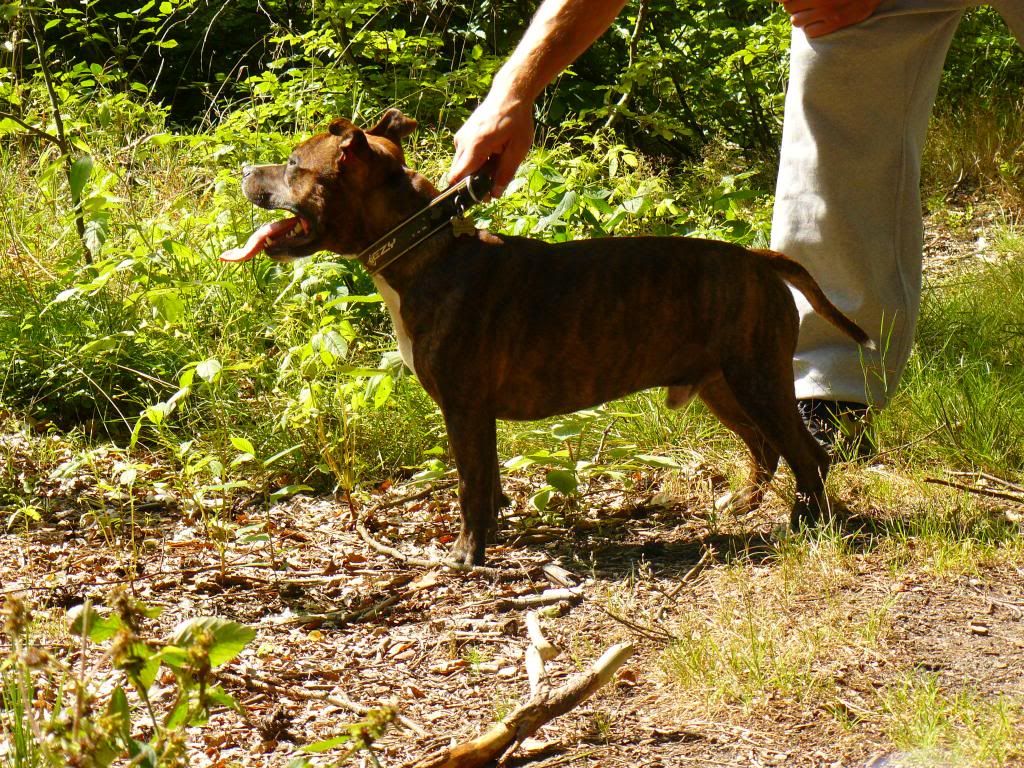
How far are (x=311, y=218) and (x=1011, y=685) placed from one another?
234 cm

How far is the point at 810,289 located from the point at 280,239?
1716mm

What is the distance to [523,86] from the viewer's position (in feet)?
12.5

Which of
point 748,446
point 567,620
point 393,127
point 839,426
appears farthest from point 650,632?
point 393,127

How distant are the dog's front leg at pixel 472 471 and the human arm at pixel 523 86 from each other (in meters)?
0.71

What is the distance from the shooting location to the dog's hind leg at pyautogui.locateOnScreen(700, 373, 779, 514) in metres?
4.28

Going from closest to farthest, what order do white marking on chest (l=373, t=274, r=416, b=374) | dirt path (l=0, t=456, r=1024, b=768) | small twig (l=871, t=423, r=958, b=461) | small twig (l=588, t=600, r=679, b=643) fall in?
dirt path (l=0, t=456, r=1024, b=768), small twig (l=588, t=600, r=679, b=643), white marking on chest (l=373, t=274, r=416, b=374), small twig (l=871, t=423, r=958, b=461)

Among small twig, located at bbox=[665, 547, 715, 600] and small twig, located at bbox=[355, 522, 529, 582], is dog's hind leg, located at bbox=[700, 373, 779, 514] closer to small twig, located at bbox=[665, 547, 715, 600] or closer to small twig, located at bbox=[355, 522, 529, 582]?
small twig, located at bbox=[665, 547, 715, 600]

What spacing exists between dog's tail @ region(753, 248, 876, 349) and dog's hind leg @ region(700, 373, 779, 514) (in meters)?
0.41

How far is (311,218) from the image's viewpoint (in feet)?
12.6

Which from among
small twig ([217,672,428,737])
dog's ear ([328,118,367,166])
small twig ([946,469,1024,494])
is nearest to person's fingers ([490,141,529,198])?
dog's ear ([328,118,367,166])

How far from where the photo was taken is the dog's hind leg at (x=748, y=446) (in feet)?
14.0

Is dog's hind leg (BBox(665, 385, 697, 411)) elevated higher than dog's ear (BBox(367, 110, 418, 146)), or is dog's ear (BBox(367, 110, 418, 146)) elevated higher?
dog's ear (BBox(367, 110, 418, 146))

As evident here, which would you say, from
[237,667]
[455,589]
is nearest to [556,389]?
A: [455,589]

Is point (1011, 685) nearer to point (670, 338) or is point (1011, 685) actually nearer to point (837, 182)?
point (670, 338)
